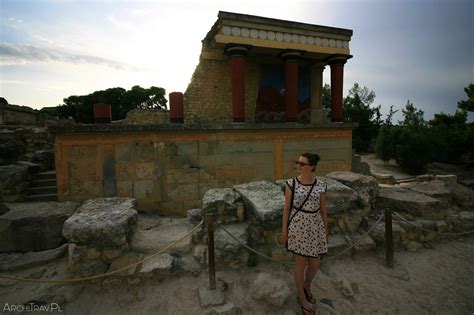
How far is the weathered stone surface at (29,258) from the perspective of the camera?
11.0ft

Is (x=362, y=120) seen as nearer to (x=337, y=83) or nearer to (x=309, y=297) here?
(x=337, y=83)

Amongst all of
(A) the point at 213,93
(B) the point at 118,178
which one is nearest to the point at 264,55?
(A) the point at 213,93

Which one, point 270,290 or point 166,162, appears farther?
point 166,162

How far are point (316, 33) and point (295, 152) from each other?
5.84 m

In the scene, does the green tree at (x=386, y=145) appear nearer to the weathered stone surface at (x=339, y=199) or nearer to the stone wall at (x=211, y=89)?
the stone wall at (x=211, y=89)

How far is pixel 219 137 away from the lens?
628cm

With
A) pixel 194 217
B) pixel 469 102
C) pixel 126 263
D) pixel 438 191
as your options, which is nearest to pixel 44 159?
pixel 194 217

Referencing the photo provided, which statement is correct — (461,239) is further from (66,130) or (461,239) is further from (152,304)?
(66,130)

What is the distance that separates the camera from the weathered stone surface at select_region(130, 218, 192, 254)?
135 inches

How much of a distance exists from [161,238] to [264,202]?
171 cm

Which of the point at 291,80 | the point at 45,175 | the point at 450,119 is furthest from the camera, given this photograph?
the point at 450,119

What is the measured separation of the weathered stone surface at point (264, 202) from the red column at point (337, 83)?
24.5ft

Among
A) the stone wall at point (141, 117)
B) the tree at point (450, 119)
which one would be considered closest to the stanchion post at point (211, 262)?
the stone wall at point (141, 117)

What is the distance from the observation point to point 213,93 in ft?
36.0
